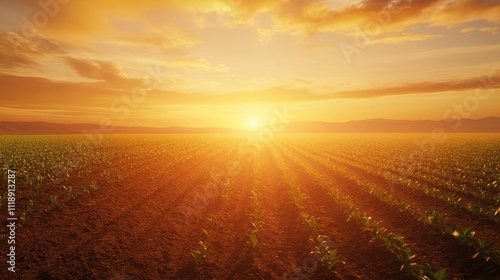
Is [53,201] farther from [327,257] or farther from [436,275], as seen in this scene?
[436,275]

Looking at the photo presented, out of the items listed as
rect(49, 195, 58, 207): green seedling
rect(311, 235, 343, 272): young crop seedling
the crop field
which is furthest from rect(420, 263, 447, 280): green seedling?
rect(49, 195, 58, 207): green seedling

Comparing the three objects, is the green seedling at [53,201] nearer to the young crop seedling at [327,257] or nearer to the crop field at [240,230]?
the crop field at [240,230]

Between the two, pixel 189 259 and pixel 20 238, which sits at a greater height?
pixel 20 238

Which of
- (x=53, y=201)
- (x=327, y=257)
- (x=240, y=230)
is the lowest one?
(x=240, y=230)

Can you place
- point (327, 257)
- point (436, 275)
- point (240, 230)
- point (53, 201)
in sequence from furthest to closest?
point (53, 201) → point (240, 230) → point (327, 257) → point (436, 275)

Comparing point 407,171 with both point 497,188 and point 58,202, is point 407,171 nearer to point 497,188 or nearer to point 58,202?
point 497,188

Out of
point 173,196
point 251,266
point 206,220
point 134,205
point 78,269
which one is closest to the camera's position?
point 78,269

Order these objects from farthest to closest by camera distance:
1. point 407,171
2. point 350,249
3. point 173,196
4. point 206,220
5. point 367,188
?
point 407,171 < point 367,188 < point 173,196 < point 206,220 < point 350,249

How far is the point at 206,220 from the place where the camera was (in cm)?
1151

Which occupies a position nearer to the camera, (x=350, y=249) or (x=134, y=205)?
(x=350, y=249)

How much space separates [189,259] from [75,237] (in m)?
3.88

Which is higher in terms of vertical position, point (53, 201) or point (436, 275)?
point (53, 201)

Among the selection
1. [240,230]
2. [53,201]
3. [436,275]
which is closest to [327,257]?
[436,275]

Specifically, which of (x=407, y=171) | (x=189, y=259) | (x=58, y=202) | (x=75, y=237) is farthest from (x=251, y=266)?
(x=407, y=171)
